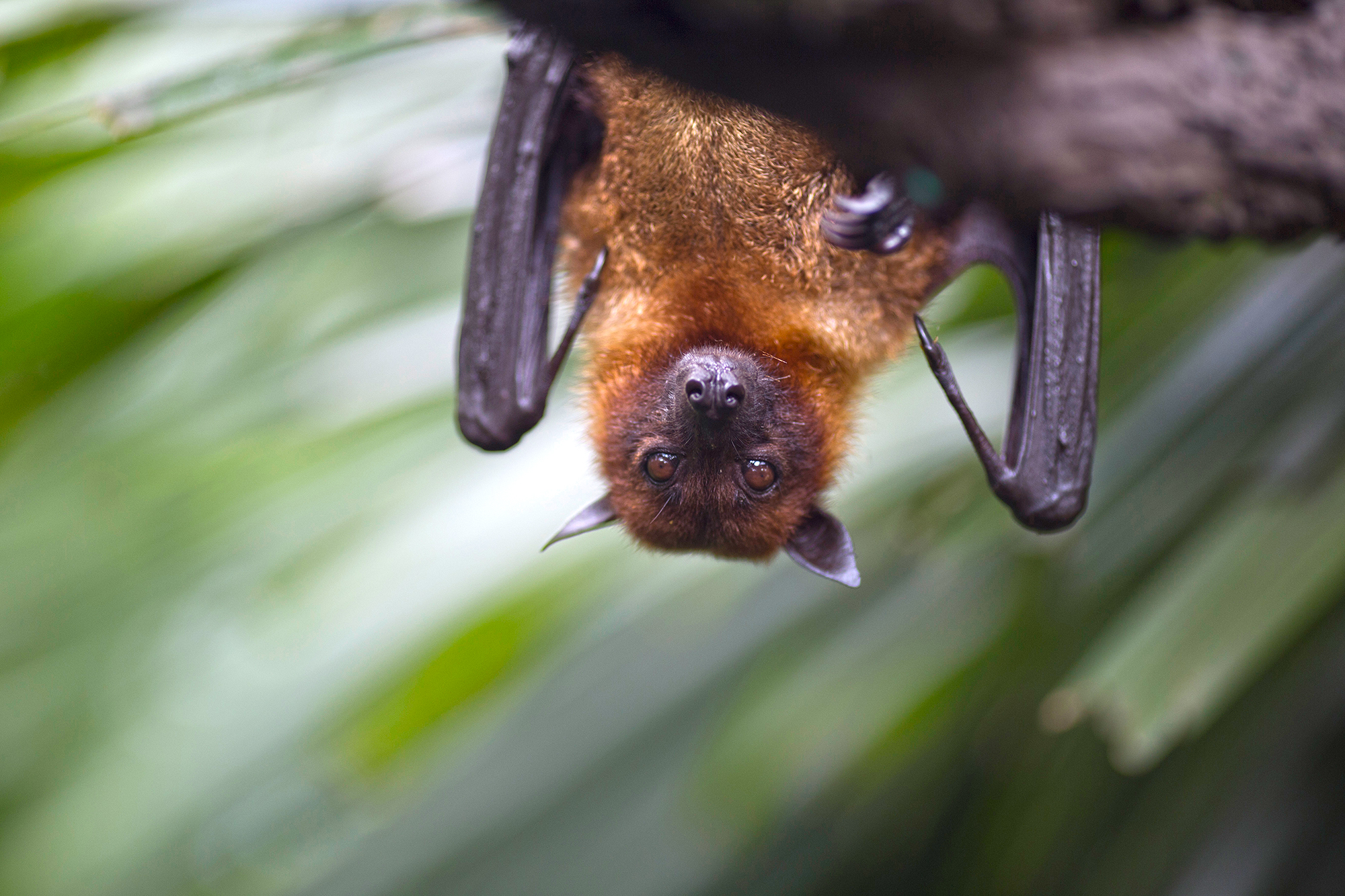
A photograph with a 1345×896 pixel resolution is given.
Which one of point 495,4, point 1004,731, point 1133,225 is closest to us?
point 495,4

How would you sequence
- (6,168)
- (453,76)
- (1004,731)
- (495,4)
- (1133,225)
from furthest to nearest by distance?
(453,76) < (1004,731) < (6,168) < (1133,225) < (495,4)

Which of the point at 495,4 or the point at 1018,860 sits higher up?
the point at 495,4

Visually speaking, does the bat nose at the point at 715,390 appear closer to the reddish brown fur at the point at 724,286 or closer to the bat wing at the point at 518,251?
the reddish brown fur at the point at 724,286

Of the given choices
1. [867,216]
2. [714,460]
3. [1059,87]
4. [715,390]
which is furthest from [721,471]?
[1059,87]

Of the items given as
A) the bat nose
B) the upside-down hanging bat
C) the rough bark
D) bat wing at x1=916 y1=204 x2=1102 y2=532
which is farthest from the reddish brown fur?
the rough bark

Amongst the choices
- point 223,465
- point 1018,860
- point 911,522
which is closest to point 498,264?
point 223,465

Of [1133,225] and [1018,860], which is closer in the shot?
[1133,225]

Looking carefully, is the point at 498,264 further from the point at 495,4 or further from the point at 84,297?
the point at 495,4

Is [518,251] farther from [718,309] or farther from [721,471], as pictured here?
[721,471]
